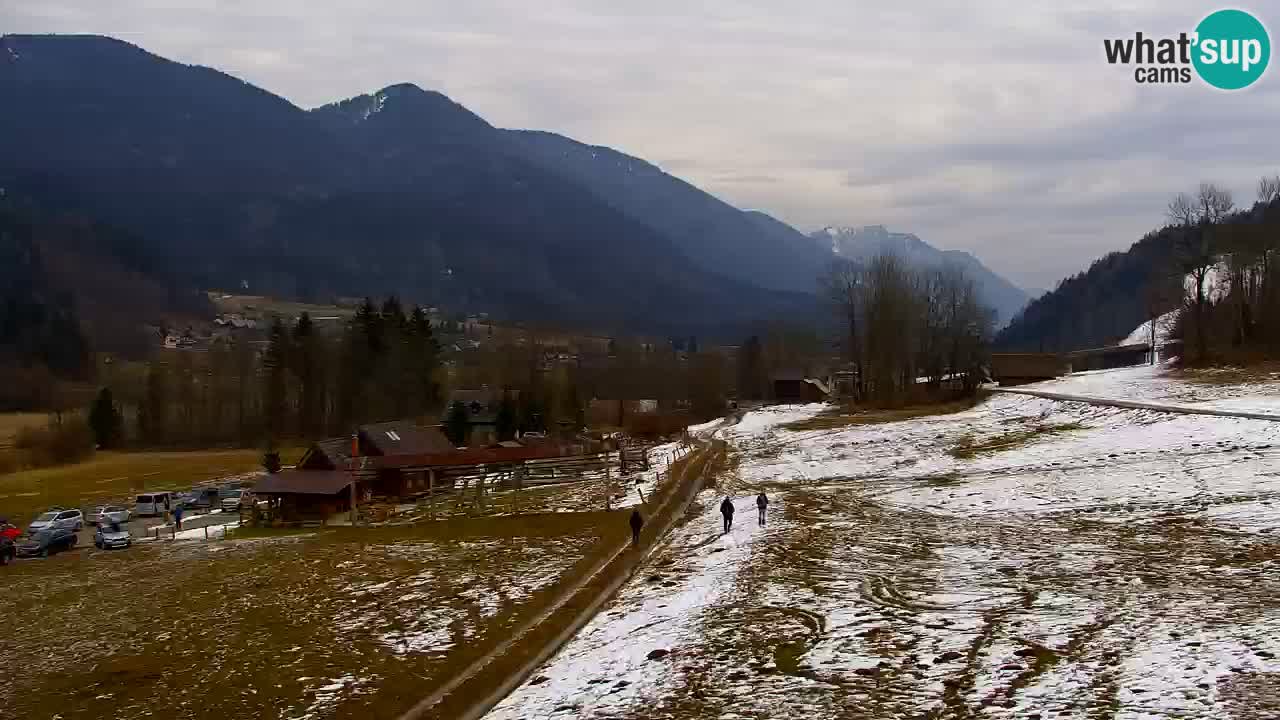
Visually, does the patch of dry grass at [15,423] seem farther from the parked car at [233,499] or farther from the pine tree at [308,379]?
the parked car at [233,499]

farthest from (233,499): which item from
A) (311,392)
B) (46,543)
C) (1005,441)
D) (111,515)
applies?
(1005,441)

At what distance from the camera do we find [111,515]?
217ft

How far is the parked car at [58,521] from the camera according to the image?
6234cm

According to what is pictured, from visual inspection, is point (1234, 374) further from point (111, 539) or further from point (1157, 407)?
point (111, 539)

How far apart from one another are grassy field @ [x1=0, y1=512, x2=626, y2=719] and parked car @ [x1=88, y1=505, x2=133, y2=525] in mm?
15143

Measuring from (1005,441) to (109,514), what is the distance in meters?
66.7

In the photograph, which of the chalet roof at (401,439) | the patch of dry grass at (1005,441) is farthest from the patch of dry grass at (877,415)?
the chalet roof at (401,439)

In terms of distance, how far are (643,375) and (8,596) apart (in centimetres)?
13536

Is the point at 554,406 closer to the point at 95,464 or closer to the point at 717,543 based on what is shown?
the point at 95,464

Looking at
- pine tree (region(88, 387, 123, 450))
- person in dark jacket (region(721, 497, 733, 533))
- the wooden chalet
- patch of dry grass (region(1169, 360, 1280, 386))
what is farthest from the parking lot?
patch of dry grass (region(1169, 360, 1280, 386))

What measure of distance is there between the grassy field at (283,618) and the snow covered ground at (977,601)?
168 inches

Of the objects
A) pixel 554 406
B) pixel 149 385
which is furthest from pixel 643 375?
pixel 149 385

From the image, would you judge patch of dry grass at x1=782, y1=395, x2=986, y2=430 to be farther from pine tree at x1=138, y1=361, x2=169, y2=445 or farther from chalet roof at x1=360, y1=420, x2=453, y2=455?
pine tree at x1=138, y1=361, x2=169, y2=445

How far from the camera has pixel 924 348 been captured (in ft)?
382
